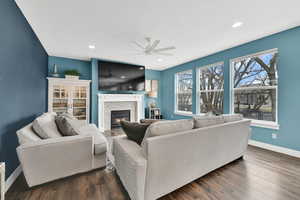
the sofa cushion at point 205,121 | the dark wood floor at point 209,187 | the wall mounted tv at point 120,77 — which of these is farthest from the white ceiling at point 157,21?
the dark wood floor at point 209,187

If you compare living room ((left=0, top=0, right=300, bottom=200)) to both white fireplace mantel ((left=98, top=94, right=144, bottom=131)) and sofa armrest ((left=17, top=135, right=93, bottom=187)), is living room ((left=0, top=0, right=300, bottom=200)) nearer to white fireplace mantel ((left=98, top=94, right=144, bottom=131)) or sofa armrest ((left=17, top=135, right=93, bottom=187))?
sofa armrest ((left=17, top=135, right=93, bottom=187))

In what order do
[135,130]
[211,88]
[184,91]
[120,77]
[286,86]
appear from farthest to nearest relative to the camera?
[184,91] < [120,77] < [211,88] < [286,86] < [135,130]

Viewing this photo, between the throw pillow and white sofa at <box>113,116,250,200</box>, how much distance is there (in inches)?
3.0

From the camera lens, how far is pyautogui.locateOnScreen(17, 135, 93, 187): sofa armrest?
56.4 inches

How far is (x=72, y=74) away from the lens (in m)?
4.02

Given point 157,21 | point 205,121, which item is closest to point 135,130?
point 205,121

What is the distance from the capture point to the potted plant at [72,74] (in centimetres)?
395

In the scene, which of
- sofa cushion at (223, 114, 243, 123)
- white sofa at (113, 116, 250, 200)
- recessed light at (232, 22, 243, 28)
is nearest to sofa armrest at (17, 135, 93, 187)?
white sofa at (113, 116, 250, 200)

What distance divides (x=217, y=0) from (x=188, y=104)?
12.1ft

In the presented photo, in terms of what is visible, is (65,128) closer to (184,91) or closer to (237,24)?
(237,24)

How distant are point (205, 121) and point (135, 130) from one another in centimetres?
104

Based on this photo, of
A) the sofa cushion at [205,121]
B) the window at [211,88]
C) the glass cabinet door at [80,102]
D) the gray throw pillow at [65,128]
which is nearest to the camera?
the sofa cushion at [205,121]

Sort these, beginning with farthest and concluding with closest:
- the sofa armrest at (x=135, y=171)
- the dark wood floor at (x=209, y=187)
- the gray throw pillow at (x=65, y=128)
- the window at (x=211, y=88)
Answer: the window at (x=211, y=88) < the gray throw pillow at (x=65, y=128) < the dark wood floor at (x=209, y=187) < the sofa armrest at (x=135, y=171)

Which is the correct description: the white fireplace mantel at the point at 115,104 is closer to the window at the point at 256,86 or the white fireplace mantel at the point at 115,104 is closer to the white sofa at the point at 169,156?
the white sofa at the point at 169,156
